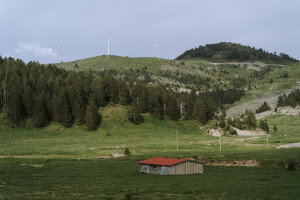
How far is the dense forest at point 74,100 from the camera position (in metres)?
150

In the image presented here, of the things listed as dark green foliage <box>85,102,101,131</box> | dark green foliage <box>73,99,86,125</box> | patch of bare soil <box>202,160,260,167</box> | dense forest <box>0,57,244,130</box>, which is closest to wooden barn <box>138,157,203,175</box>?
patch of bare soil <box>202,160,260,167</box>

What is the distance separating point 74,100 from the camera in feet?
536

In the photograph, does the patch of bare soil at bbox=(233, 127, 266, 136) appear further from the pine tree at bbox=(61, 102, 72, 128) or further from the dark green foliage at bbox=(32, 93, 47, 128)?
the dark green foliage at bbox=(32, 93, 47, 128)

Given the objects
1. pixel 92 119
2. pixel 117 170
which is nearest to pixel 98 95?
pixel 92 119

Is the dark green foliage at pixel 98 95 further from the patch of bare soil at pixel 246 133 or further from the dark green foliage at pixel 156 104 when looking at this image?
the patch of bare soil at pixel 246 133

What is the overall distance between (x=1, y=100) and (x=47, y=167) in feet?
329

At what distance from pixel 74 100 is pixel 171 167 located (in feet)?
356

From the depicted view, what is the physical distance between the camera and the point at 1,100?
156625 mm

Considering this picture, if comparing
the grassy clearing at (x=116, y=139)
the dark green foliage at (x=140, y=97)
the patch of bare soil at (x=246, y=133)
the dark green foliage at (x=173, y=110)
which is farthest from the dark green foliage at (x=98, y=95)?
the patch of bare soil at (x=246, y=133)

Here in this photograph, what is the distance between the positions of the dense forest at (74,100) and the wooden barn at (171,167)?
3271 inches

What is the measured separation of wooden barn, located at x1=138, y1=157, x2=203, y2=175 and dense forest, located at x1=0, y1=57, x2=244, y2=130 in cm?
8309

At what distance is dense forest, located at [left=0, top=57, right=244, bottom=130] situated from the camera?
150m

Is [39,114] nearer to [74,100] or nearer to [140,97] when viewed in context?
[74,100]

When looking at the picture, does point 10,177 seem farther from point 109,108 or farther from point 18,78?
point 18,78
